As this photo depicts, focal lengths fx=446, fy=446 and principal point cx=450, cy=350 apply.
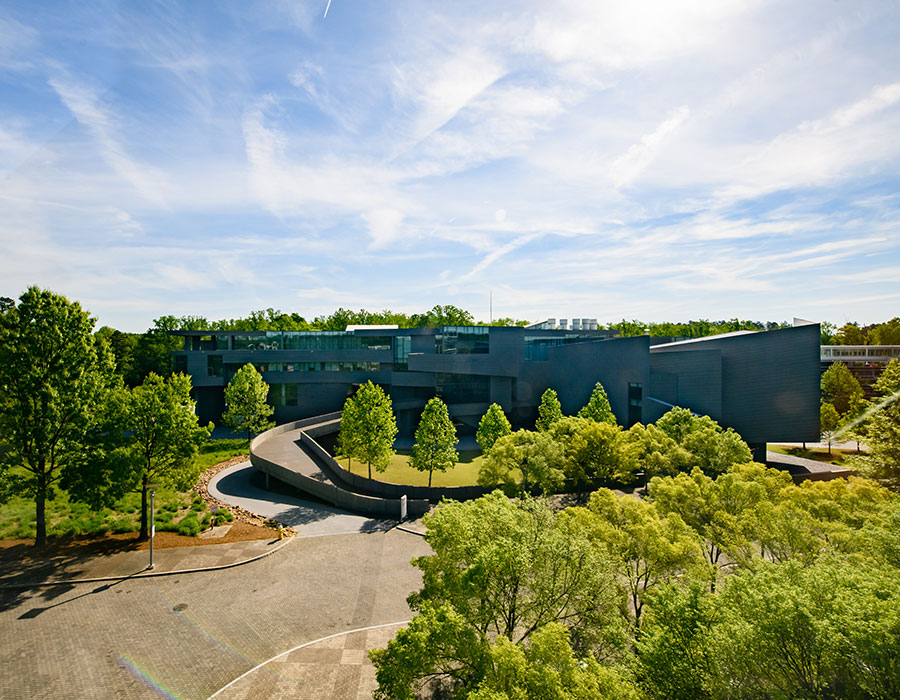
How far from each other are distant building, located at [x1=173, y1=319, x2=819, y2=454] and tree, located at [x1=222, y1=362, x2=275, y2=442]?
9.28 metres

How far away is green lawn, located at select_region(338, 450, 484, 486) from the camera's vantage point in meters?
34.1

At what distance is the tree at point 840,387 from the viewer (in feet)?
176

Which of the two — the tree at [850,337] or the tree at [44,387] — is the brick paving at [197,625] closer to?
the tree at [44,387]

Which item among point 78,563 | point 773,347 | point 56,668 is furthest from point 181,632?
point 773,347

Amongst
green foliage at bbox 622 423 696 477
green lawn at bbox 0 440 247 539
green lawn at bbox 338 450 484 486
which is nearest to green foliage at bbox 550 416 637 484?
green foliage at bbox 622 423 696 477

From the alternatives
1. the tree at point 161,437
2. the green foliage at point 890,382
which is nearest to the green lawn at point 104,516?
the tree at point 161,437

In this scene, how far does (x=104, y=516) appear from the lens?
25.7 metres

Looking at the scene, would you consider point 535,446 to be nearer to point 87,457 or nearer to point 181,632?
point 181,632

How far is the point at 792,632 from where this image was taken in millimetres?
8805

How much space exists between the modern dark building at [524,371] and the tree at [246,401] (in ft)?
30.5

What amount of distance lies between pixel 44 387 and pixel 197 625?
528 inches

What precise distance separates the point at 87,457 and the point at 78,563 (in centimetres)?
472

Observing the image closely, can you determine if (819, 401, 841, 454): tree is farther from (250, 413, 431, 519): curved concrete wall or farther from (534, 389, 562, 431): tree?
(250, 413, 431, 519): curved concrete wall

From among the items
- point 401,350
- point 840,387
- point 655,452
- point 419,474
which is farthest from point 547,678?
point 840,387
